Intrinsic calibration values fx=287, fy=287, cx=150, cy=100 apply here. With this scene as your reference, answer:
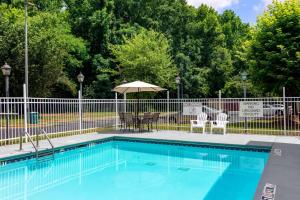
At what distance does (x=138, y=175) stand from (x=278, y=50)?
11.8 meters

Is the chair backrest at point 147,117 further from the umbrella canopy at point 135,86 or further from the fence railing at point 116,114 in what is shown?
the umbrella canopy at point 135,86

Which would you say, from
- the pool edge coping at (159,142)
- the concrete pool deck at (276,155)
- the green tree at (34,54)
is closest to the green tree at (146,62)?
the green tree at (34,54)

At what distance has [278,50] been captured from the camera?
51.8 feet

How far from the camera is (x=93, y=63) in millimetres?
33938

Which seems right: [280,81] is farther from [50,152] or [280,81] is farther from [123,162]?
[50,152]

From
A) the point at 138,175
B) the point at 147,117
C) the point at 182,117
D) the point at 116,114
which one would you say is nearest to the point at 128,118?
the point at 147,117

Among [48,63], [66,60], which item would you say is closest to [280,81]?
[48,63]

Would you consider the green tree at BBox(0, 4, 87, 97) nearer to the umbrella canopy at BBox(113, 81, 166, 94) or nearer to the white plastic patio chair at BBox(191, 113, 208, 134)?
the umbrella canopy at BBox(113, 81, 166, 94)

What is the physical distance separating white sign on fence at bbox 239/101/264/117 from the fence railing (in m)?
0.26

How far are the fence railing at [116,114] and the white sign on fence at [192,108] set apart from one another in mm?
195

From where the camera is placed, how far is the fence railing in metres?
12.4

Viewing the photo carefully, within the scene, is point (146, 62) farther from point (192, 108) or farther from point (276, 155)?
point (276, 155)

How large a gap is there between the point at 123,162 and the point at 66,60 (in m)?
26.4

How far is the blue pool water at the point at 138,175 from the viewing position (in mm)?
6293
